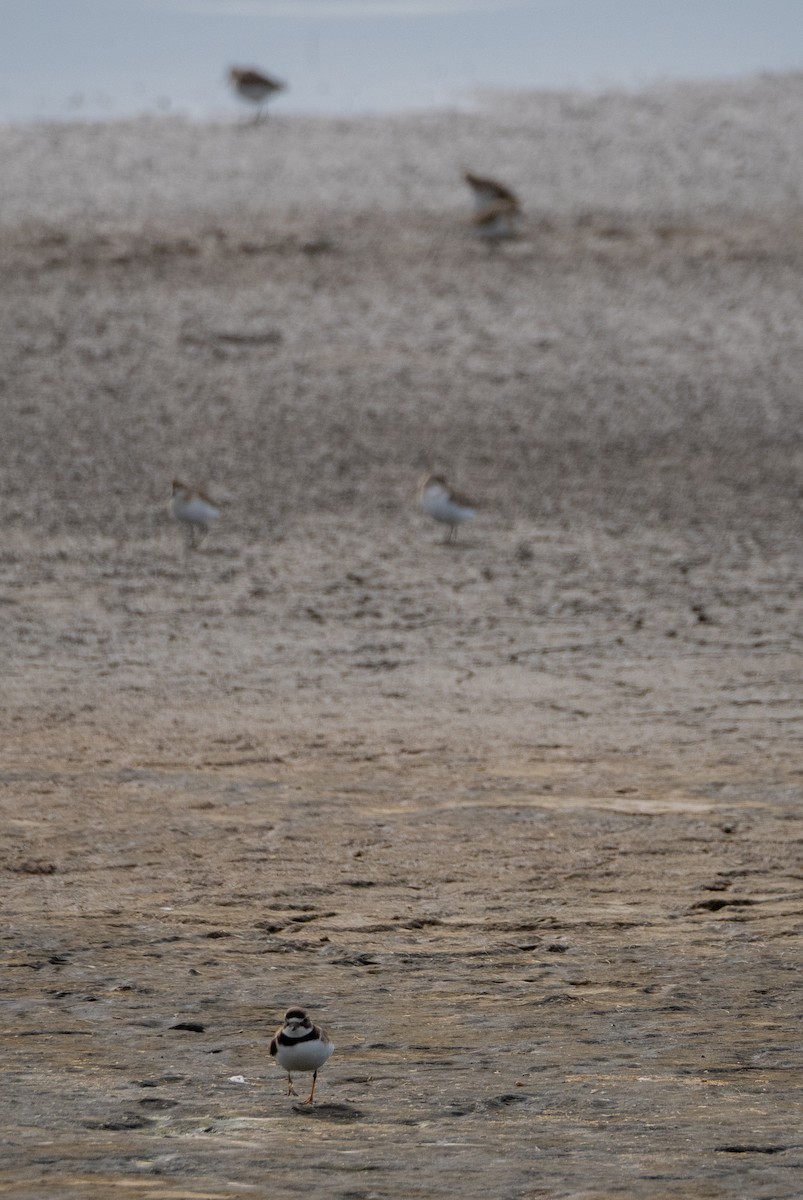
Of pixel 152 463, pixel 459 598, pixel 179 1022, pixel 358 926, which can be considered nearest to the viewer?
pixel 179 1022

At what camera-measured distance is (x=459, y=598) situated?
11047 mm

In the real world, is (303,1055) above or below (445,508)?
below

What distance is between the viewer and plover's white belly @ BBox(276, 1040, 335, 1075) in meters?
4.46

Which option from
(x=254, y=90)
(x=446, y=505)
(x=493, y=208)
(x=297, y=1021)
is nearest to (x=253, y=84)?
(x=254, y=90)

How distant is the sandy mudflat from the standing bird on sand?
0.28 meters

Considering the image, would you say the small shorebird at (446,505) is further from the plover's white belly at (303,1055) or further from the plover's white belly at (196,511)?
the plover's white belly at (303,1055)

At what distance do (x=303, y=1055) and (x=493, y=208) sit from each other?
51.9 ft

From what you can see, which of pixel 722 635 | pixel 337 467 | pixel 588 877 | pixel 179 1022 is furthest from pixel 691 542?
pixel 179 1022

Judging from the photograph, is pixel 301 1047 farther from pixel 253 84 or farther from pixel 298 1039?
pixel 253 84

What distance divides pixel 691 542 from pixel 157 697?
517 cm

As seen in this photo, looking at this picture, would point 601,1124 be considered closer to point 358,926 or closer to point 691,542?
point 358,926

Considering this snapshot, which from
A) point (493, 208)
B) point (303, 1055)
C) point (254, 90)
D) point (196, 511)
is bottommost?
point (303, 1055)

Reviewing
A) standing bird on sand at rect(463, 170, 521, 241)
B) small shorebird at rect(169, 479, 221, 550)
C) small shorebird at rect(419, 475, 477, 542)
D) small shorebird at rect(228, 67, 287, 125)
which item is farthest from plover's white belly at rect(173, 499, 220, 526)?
small shorebird at rect(228, 67, 287, 125)

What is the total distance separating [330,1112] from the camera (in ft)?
14.8
